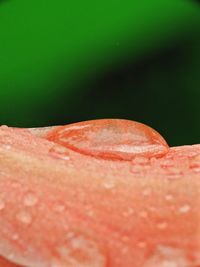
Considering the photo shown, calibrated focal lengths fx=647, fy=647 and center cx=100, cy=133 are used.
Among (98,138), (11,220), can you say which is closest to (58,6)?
(98,138)

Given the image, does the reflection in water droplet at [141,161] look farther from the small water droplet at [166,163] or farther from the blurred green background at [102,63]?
the blurred green background at [102,63]

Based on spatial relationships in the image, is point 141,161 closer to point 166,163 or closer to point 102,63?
point 166,163

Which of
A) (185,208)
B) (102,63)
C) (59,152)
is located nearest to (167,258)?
(185,208)

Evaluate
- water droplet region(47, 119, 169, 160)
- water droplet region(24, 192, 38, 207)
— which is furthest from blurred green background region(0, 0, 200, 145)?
water droplet region(24, 192, 38, 207)

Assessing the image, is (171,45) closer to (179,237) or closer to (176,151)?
(176,151)

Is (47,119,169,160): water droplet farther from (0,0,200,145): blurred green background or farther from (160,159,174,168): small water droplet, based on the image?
(0,0,200,145): blurred green background

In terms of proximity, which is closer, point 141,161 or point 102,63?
point 141,161
